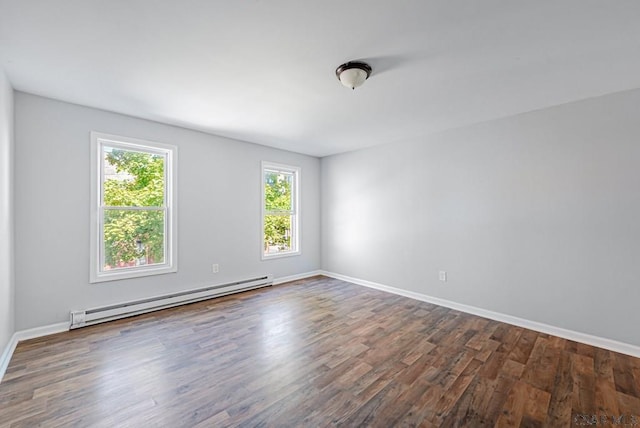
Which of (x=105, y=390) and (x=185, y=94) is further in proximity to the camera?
(x=185, y=94)

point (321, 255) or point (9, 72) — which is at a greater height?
point (9, 72)

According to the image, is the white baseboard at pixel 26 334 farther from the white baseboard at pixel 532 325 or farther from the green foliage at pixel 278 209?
the white baseboard at pixel 532 325

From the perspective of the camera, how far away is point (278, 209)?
16.5ft

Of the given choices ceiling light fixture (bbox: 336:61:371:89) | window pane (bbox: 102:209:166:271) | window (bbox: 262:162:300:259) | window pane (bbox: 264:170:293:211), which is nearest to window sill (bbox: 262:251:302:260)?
window (bbox: 262:162:300:259)

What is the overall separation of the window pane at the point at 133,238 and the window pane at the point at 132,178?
15 cm

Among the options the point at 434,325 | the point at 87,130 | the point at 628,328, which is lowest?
the point at 434,325

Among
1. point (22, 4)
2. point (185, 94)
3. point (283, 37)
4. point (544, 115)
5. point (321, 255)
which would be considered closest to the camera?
point (22, 4)

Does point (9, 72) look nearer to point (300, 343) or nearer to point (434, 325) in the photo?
point (300, 343)

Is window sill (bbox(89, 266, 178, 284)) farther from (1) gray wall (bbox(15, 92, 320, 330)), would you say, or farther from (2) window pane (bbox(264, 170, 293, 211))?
(2) window pane (bbox(264, 170, 293, 211))

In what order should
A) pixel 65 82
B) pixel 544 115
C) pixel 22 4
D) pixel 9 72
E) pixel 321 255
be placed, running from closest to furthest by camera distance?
pixel 22 4, pixel 9 72, pixel 65 82, pixel 544 115, pixel 321 255

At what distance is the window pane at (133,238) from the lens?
3.22 metres

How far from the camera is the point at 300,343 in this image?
8.61 ft

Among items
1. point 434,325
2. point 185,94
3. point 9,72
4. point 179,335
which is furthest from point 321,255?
point 9,72

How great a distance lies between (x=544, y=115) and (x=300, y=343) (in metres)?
3.65
